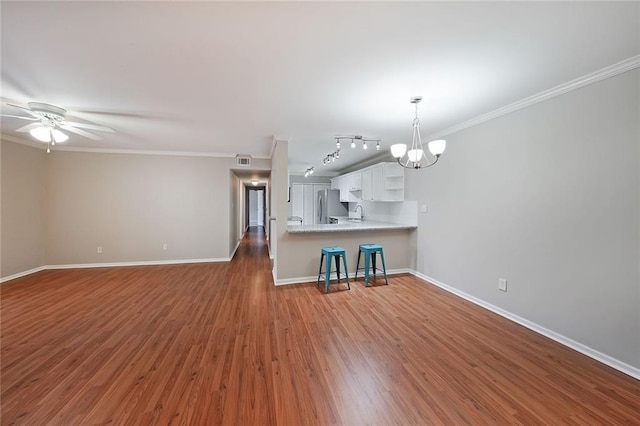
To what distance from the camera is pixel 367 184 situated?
5.32 m

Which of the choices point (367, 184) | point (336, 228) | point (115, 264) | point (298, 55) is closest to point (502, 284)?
point (336, 228)

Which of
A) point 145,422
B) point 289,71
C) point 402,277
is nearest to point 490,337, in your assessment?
point 402,277

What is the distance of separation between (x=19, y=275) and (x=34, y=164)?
6.66 ft

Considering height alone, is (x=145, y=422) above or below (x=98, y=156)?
below

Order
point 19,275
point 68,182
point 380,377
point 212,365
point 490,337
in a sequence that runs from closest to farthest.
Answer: point 380,377
point 212,365
point 490,337
point 19,275
point 68,182

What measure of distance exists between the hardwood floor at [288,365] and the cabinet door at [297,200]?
18.2 feet

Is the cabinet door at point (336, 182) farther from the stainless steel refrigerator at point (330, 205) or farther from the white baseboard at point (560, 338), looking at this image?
the white baseboard at point (560, 338)

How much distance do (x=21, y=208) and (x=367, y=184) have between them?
21.4ft

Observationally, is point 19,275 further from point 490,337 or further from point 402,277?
point 490,337

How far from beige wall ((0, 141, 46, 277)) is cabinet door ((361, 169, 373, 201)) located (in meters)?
6.43

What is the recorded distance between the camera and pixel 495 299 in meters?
2.90

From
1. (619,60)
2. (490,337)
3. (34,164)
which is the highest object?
(619,60)

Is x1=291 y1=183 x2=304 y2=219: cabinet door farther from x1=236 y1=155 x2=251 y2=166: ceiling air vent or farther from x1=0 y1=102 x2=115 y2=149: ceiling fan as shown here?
x1=0 y1=102 x2=115 y2=149: ceiling fan

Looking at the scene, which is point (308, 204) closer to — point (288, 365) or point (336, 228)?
point (336, 228)
